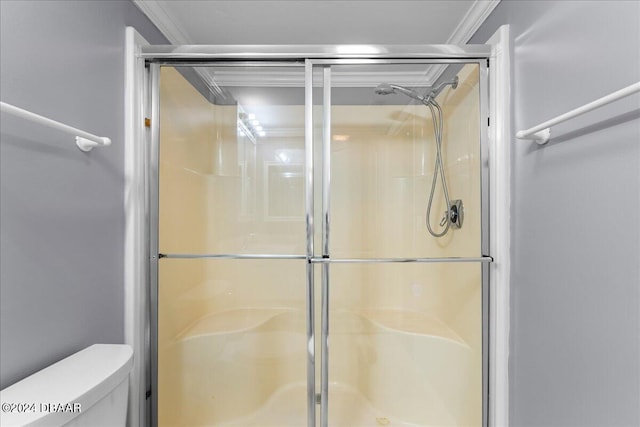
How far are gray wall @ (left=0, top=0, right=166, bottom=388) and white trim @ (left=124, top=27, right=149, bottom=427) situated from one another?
0.03 meters

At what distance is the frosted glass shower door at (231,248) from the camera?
153 centimetres

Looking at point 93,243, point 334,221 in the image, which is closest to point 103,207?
point 93,243

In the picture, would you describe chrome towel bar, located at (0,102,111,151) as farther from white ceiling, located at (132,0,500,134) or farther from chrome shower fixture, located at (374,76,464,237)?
chrome shower fixture, located at (374,76,464,237)

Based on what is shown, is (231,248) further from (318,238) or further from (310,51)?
(310,51)

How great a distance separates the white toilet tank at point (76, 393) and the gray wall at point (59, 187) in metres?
0.07

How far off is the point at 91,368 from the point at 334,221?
106 cm

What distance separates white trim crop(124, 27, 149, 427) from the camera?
1.44m

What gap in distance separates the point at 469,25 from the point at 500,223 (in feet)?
3.56

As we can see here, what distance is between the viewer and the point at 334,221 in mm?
1530

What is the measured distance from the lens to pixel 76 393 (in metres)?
0.88

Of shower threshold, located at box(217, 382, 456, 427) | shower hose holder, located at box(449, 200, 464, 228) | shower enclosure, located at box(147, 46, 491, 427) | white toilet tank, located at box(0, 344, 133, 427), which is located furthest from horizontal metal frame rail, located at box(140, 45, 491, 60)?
shower threshold, located at box(217, 382, 456, 427)

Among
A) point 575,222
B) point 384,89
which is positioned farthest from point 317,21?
point 575,222

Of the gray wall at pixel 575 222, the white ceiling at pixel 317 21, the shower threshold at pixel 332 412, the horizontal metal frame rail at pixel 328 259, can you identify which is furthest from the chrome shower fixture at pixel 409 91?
the shower threshold at pixel 332 412

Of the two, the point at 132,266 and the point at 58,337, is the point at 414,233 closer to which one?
the point at 132,266
